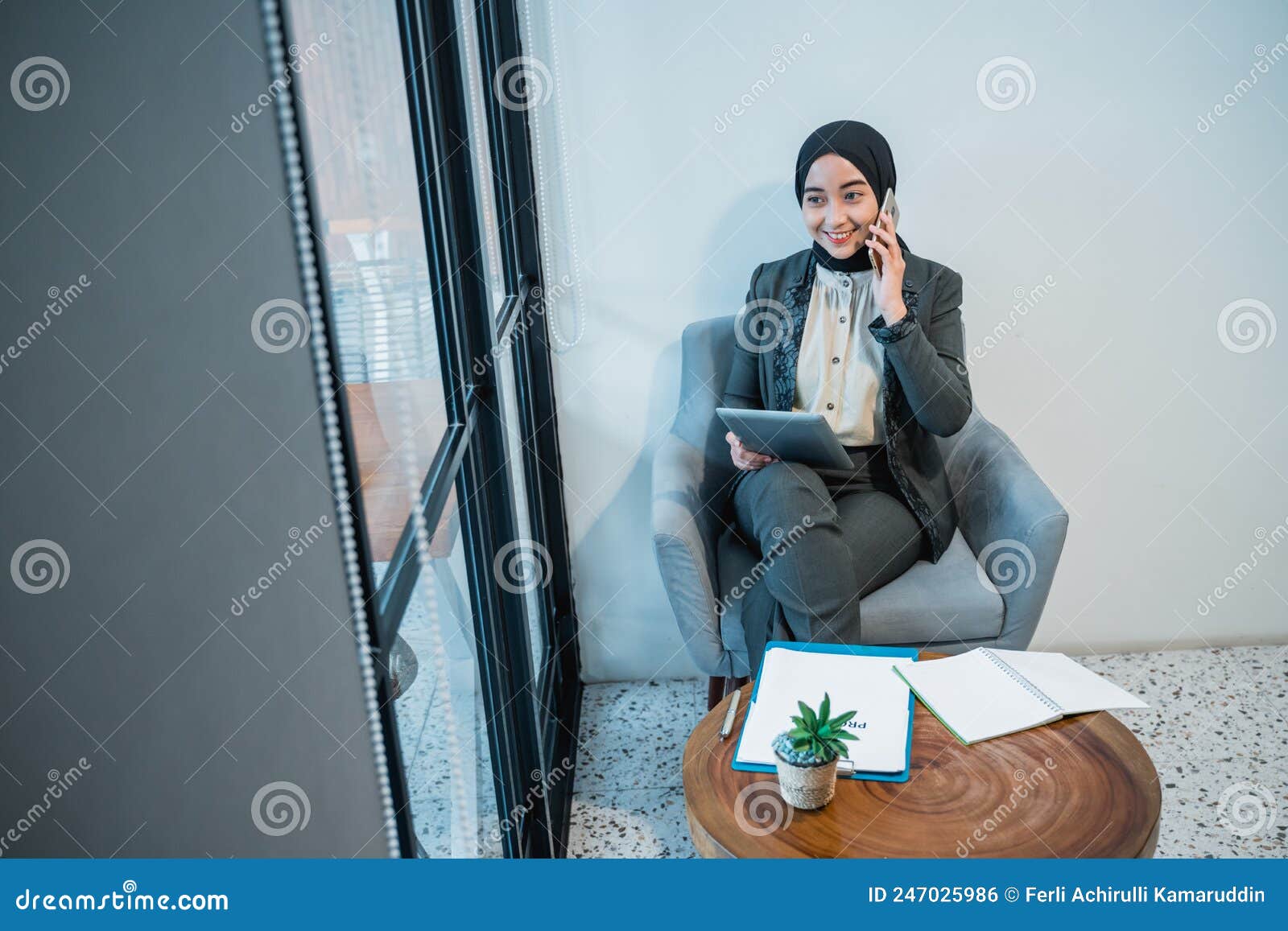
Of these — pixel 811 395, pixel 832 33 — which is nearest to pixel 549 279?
pixel 811 395

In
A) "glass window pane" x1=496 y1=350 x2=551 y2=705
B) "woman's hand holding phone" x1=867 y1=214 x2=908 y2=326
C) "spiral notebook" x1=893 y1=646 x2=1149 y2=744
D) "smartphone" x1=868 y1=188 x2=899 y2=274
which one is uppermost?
"smartphone" x1=868 y1=188 x2=899 y2=274

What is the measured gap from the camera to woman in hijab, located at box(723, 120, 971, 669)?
2.14 m

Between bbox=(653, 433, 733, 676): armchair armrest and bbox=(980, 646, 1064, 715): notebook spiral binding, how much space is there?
60 centimetres

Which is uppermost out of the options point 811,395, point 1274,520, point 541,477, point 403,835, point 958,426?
point 1274,520

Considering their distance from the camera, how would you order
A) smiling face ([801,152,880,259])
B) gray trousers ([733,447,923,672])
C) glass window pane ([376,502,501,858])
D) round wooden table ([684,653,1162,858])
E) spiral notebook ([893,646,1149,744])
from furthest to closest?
smiling face ([801,152,880,259]) < gray trousers ([733,447,923,672]) < spiral notebook ([893,646,1149,744]) < round wooden table ([684,653,1162,858]) < glass window pane ([376,502,501,858])

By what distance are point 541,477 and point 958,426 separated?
A: 3.33 ft

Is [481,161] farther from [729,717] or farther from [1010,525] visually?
[1010,525]

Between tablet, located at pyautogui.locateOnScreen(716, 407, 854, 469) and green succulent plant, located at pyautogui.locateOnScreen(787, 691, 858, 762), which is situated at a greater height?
tablet, located at pyautogui.locateOnScreen(716, 407, 854, 469)

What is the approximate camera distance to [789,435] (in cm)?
212

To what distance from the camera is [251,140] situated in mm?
637

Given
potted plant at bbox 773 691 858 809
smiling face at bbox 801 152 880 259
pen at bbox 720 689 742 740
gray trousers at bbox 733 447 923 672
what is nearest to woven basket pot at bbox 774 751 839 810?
potted plant at bbox 773 691 858 809

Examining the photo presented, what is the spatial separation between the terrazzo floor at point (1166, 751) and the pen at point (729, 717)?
0.53 m

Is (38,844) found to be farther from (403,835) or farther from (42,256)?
(403,835)

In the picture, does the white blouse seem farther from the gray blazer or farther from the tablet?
the tablet
